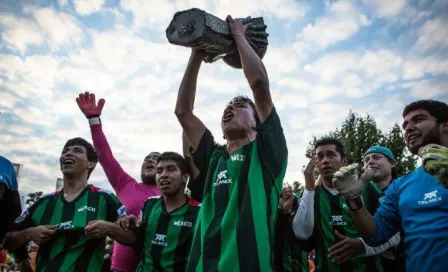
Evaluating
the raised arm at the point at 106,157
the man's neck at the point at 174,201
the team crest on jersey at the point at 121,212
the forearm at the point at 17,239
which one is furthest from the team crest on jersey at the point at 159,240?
the raised arm at the point at 106,157

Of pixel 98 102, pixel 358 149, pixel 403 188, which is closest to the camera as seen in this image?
pixel 403 188

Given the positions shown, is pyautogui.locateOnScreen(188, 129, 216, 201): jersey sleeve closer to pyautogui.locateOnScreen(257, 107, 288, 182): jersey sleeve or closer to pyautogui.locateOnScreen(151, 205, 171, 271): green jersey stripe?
pyautogui.locateOnScreen(257, 107, 288, 182): jersey sleeve

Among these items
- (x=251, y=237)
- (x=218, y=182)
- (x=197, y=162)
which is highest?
(x=197, y=162)

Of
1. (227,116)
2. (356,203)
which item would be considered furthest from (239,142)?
(356,203)

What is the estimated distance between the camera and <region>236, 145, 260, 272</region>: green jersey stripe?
2.01 metres

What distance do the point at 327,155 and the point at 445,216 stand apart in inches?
74.0

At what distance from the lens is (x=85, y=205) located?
12.6ft

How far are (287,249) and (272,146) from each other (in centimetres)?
367

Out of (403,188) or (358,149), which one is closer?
(403,188)

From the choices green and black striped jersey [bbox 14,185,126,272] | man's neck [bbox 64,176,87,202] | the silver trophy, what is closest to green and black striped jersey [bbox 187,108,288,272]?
the silver trophy

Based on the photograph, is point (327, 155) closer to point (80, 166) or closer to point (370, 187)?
point (370, 187)

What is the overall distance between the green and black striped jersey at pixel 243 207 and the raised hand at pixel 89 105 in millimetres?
3068

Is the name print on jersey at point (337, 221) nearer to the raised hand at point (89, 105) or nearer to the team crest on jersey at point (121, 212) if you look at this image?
the team crest on jersey at point (121, 212)

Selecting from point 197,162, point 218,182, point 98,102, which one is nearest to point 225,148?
point 197,162
